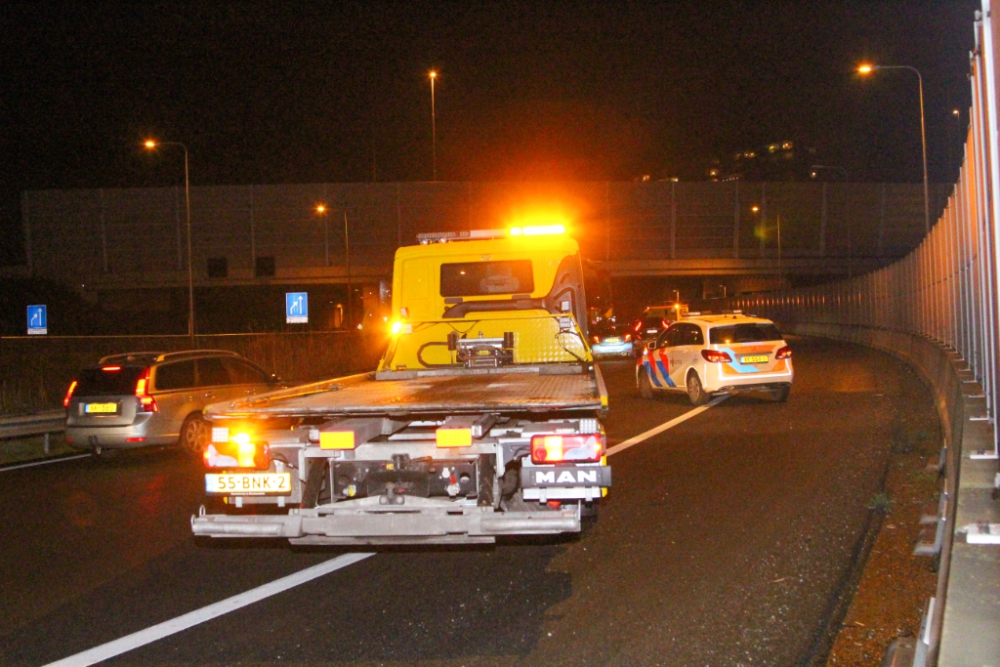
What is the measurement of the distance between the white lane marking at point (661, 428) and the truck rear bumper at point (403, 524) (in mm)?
6862

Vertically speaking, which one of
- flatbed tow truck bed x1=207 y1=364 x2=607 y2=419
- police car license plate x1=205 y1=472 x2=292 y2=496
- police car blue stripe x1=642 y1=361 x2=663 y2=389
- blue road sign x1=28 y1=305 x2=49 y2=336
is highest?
blue road sign x1=28 y1=305 x2=49 y2=336

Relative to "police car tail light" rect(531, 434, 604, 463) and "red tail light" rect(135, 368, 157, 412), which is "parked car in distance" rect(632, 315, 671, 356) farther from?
"police car tail light" rect(531, 434, 604, 463)

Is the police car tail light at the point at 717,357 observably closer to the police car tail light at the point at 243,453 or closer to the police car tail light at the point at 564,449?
the police car tail light at the point at 564,449

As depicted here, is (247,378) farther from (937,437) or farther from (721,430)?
(937,437)

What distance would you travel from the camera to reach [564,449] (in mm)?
6555

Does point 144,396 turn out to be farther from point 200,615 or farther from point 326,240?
point 326,240

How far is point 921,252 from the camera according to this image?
23641mm

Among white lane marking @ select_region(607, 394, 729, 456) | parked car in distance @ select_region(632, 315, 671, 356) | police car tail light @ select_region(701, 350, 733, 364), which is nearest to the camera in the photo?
white lane marking @ select_region(607, 394, 729, 456)

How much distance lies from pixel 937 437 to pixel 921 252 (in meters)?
11.6

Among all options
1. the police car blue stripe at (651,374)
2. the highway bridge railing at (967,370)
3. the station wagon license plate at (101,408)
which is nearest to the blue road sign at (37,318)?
the station wagon license plate at (101,408)

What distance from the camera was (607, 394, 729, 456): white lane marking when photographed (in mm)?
13691

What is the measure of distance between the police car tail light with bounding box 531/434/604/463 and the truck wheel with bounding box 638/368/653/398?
14.1m

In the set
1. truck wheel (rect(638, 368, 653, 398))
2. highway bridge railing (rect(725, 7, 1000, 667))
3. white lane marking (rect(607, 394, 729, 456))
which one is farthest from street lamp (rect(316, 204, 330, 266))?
white lane marking (rect(607, 394, 729, 456))

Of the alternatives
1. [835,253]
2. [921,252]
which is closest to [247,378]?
[921,252]
